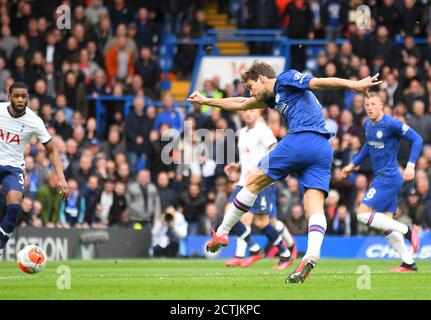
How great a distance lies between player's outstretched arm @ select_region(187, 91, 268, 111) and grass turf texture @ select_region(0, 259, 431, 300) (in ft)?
6.84

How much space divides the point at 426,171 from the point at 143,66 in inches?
290

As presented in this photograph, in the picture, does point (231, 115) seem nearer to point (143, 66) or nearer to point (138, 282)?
point (143, 66)

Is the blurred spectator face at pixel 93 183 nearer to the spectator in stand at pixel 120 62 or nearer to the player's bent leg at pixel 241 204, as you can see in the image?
the spectator in stand at pixel 120 62

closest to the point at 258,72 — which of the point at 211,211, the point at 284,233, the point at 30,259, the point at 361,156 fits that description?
the point at 30,259

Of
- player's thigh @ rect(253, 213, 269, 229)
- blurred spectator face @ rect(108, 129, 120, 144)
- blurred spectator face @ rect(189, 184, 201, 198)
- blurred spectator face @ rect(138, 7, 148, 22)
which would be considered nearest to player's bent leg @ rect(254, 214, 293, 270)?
player's thigh @ rect(253, 213, 269, 229)

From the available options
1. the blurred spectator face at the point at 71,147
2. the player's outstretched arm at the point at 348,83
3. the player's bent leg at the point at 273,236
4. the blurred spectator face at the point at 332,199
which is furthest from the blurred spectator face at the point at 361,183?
the player's outstretched arm at the point at 348,83

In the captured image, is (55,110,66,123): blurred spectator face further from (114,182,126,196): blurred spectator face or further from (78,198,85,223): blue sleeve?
(114,182,126,196): blurred spectator face

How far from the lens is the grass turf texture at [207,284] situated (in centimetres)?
1123

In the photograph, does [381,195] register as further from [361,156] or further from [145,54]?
[145,54]

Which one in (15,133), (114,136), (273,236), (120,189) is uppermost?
(15,133)

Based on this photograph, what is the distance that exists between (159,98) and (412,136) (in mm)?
12017

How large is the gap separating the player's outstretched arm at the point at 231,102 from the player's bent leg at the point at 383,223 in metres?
3.53

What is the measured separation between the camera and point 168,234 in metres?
22.4
